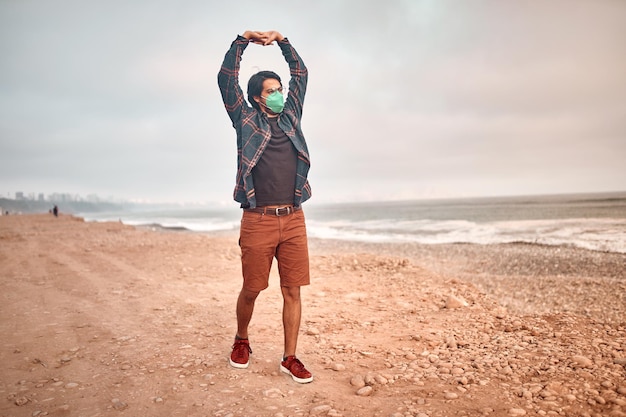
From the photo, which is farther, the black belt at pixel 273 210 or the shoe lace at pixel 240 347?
the shoe lace at pixel 240 347

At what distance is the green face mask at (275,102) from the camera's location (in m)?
3.30

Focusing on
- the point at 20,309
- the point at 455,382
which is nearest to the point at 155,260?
the point at 20,309

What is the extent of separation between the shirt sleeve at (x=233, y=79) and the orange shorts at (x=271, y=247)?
0.96 m

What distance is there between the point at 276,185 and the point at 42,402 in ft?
8.03

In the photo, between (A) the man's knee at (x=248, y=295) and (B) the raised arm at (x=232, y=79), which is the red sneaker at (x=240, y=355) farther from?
(B) the raised arm at (x=232, y=79)

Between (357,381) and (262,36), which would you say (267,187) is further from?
(357,381)

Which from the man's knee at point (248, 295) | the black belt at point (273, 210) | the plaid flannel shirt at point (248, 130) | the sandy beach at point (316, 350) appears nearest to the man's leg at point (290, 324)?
the sandy beach at point (316, 350)

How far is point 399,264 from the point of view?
920cm

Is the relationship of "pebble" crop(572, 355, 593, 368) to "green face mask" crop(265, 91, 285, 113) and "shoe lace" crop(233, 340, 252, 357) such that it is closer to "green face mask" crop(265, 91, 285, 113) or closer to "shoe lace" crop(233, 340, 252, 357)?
"shoe lace" crop(233, 340, 252, 357)

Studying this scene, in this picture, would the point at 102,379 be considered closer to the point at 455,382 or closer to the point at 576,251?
the point at 455,382

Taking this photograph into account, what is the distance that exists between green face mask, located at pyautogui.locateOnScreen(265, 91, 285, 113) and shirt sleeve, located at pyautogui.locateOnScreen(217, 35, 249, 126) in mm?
242

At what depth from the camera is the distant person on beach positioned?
3.20 metres

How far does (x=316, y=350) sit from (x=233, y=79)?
288 cm

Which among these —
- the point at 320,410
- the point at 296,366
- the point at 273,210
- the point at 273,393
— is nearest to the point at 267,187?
the point at 273,210
